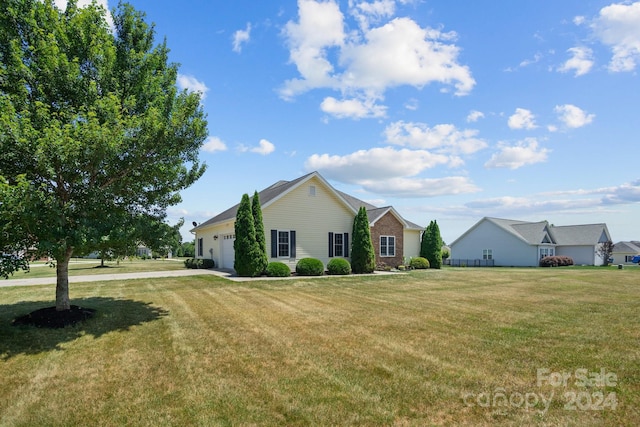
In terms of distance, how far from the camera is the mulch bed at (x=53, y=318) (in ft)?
25.9

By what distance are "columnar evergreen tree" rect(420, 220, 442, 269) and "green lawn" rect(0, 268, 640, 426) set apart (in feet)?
59.3

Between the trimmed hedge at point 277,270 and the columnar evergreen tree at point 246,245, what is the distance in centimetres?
47

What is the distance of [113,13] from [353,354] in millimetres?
10171

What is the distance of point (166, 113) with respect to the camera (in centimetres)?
886

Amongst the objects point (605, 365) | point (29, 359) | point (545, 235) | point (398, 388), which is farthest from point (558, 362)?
point (545, 235)

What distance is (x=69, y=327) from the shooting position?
7770mm

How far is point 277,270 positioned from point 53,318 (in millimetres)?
11239

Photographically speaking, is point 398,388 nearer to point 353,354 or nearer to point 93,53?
point 353,354

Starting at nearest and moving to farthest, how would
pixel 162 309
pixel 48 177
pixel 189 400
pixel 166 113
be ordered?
pixel 189 400, pixel 48 177, pixel 166 113, pixel 162 309

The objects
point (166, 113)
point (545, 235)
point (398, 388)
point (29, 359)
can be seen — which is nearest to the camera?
point (398, 388)

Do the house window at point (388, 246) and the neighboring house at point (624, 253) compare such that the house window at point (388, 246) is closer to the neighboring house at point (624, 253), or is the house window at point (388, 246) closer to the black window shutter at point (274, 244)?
the black window shutter at point (274, 244)

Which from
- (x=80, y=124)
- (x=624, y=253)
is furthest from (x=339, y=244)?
(x=624, y=253)

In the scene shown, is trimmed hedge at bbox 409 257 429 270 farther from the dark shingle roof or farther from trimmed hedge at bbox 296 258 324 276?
the dark shingle roof

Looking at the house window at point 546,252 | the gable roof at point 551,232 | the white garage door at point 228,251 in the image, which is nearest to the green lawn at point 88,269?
the white garage door at point 228,251
